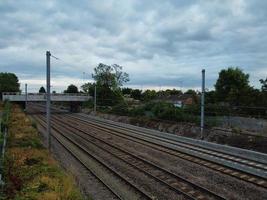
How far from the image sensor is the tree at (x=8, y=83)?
473 ft

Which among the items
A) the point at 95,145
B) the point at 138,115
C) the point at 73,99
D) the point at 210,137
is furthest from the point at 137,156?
the point at 73,99

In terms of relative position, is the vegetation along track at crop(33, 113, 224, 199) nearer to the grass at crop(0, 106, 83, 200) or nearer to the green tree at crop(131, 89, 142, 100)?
the grass at crop(0, 106, 83, 200)

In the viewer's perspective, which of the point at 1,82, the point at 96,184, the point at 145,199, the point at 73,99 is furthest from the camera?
the point at 1,82

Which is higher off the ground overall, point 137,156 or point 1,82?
point 1,82

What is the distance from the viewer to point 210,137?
28641 mm

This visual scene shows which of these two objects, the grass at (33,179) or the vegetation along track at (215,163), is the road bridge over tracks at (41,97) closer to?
the vegetation along track at (215,163)

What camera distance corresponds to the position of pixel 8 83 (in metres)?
150

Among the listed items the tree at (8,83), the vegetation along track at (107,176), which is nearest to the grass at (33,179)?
the vegetation along track at (107,176)

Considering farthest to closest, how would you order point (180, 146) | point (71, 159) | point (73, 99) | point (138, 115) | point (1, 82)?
point (1, 82) → point (73, 99) → point (138, 115) → point (180, 146) → point (71, 159)

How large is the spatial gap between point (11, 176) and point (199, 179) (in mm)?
8085

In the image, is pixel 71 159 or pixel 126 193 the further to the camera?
pixel 71 159

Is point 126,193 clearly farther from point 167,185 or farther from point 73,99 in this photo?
point 73,99

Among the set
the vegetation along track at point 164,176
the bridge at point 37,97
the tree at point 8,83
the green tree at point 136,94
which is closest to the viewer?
the vegetation along track at point 164,176

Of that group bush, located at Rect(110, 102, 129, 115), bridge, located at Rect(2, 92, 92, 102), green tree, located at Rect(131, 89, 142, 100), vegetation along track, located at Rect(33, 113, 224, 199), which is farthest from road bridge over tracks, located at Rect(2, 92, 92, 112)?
green tree, located at Rect(131, 89, 142, 100)
